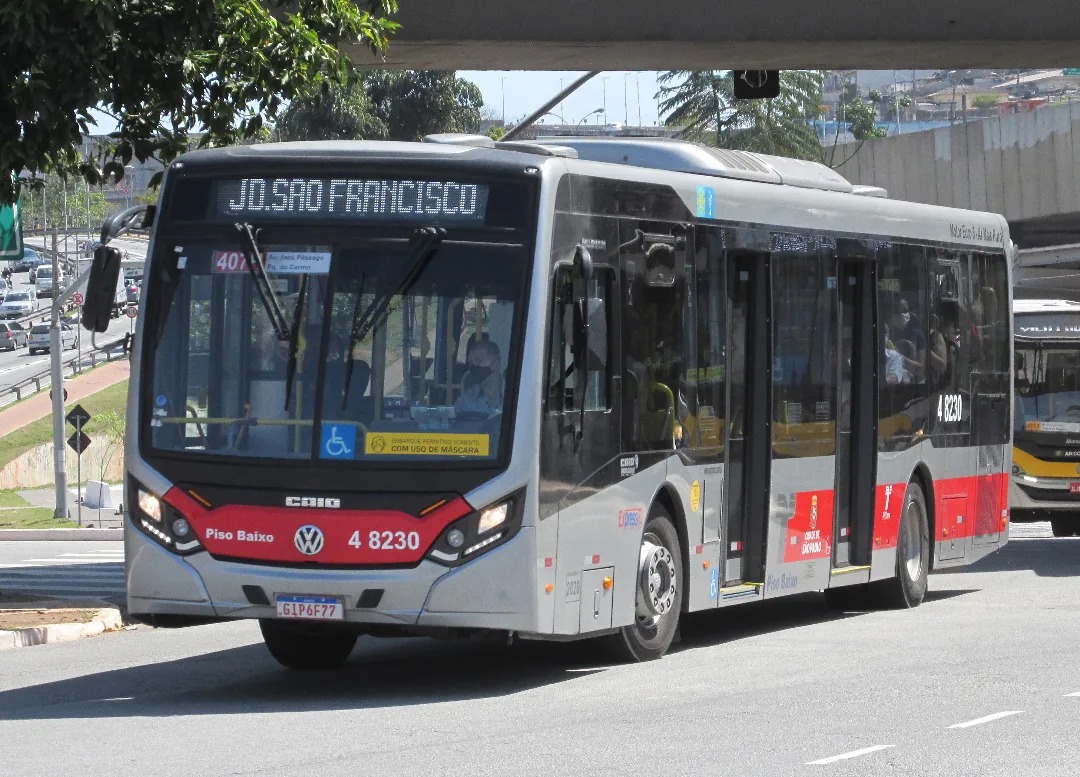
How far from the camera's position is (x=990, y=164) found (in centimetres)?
5409

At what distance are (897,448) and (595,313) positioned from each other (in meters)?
5.37

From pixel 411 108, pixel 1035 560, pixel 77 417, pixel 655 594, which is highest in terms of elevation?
pixel 411 108

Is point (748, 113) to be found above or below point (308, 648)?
above

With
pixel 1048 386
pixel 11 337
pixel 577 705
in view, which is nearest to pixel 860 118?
pixel 11 337

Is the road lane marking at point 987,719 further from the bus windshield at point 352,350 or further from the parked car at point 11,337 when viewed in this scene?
the parked car at point 11,337

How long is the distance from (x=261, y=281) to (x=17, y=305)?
364 ft

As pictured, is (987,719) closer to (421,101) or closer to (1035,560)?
(1035,560)

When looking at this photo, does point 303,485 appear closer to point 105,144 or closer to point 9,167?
point 9,167

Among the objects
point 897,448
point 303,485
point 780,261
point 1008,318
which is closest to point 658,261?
point 780,261

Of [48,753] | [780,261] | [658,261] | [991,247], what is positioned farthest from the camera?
[991,247]

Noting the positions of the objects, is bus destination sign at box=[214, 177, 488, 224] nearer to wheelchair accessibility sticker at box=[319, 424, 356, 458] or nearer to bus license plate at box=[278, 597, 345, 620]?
wheelchair accessibility sticker at box=[319, 424, 356, 458]

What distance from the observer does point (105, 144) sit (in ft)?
55.3

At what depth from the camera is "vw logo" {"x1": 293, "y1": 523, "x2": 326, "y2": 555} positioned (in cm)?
1061

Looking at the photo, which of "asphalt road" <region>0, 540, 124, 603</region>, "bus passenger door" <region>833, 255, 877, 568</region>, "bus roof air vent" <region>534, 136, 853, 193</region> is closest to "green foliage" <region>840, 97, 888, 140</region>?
"asphalt road" <region>0, 540, 124, 603</region>
